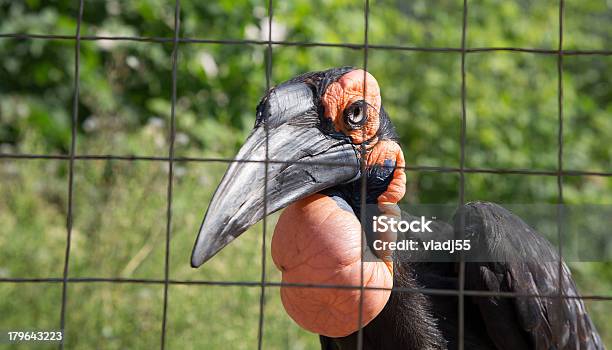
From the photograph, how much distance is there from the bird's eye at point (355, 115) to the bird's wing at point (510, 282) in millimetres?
372

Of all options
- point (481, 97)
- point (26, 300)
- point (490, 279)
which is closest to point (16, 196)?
point (26, 300)

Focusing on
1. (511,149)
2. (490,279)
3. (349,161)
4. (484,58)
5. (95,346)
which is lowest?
(95,346)

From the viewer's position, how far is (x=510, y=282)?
238 cm

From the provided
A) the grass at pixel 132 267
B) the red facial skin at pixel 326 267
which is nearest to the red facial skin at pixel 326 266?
the red facial skin at pixel 326 267

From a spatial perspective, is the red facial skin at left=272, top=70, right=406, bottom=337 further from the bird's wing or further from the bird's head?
the bird's wing

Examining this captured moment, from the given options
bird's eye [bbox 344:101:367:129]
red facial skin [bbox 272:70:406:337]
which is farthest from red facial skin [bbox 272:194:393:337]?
bird's eye [bbox 344:101:367:129]

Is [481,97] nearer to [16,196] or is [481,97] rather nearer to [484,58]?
[484,58]

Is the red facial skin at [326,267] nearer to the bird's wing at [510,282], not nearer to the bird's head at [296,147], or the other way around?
the bird's head at [296,147]

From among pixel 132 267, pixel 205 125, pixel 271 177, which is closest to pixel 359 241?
pixel 271 177

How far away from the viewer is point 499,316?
2387mm

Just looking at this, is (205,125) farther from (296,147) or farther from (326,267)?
(326,267)

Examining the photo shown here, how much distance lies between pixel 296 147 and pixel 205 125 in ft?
7.13

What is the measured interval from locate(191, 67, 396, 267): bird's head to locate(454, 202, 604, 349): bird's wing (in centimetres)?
37

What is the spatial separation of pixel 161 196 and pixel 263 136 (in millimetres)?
1588
